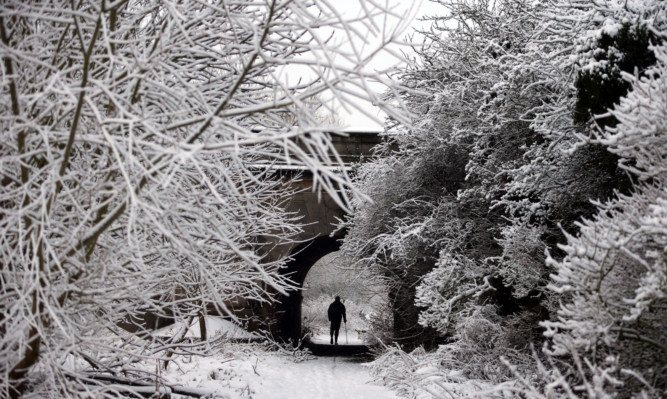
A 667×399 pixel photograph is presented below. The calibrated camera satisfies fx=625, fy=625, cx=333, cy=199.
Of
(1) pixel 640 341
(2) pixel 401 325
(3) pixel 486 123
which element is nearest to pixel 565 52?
(3) pixel 486 123

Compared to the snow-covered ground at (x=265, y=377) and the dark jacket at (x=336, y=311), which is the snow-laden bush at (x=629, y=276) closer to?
the snow-covered ground at (x=265, y=377)

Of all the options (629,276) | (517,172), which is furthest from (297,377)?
(629,276)

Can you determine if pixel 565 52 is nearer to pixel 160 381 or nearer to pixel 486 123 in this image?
pixel 486 123

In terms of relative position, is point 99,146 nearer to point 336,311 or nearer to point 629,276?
point 629,276

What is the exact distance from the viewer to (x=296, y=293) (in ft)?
65.9

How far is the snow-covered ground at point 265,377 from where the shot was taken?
941 cm

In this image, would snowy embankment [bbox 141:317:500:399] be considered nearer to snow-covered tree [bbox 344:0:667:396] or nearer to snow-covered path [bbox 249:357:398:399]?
snow-covered path [bbox 249:357:398:399]

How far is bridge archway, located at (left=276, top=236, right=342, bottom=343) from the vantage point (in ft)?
61.2

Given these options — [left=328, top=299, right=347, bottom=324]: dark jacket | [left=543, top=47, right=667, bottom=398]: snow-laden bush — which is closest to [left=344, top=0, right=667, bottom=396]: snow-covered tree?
[left=543, top=47, right=667, bottom=398]: snow-laden bush

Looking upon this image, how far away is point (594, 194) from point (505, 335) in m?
2.86

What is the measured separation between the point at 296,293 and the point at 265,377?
8.61 metres

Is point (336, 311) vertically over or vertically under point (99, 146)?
under

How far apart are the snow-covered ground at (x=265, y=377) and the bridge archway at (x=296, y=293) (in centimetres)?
293

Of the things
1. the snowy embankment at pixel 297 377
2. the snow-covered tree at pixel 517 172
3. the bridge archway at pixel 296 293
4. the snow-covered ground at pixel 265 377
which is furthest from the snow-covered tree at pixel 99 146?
the bridge archway at pixel 296 293
